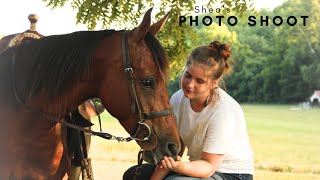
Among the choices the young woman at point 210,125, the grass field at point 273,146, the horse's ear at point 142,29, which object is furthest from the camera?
the grass field at point 273,146

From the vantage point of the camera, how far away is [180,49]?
139 inches

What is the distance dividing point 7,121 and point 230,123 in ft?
3.86

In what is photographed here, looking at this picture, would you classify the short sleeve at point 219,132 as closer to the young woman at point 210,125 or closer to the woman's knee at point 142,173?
the young woman at point 210,125

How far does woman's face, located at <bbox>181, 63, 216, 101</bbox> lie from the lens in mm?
2457

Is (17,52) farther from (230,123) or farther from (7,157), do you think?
(230,123)

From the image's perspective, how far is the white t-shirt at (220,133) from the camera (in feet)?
8.32

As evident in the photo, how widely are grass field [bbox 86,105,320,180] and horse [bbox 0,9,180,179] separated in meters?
4.16

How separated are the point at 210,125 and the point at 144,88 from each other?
62 cm

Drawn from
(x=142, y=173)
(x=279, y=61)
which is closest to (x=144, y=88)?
(x=142, y=173)

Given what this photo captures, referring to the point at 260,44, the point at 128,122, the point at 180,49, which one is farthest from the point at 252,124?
the point at 128,122

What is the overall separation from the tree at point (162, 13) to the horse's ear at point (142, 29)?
116cm

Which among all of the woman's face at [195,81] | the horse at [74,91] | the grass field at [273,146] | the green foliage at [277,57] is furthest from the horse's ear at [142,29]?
the grass field at [273,146]

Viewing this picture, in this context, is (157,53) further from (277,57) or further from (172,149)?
(277,57)

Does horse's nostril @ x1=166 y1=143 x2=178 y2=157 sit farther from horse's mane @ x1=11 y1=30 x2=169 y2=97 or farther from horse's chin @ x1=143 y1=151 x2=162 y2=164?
horse's mane @ x1=11 y1=30 x2=169 y2=97
